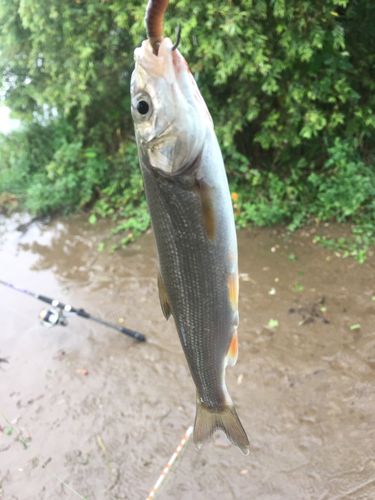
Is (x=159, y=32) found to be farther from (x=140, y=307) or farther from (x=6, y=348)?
(x=6, y=348)

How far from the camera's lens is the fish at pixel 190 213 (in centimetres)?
97

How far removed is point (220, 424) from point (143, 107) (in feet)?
4.36

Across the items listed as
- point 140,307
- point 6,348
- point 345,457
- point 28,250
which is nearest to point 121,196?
point 28,250

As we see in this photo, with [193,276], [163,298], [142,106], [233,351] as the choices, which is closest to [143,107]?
[142,106]

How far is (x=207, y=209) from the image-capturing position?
112 cm

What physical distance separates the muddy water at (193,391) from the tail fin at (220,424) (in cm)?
142

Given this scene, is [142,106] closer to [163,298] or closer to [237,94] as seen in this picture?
[163,298]

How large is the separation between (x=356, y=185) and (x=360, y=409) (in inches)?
118

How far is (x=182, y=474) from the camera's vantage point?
2652mm

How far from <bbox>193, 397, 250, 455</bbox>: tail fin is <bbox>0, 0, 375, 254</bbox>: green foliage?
12.0 feet

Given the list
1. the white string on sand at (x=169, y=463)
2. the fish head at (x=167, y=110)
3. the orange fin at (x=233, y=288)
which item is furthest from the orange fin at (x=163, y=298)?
the white string on sand at (x=169, y=463)

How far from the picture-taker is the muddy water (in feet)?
8.41

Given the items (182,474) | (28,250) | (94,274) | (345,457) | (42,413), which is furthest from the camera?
(28,250)

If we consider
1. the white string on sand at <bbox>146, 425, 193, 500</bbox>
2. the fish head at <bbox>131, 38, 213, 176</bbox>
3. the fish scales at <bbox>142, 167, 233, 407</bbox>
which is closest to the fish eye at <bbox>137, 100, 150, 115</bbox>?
the fish head at <bbox>131, 38, 213, 176</bbox>
